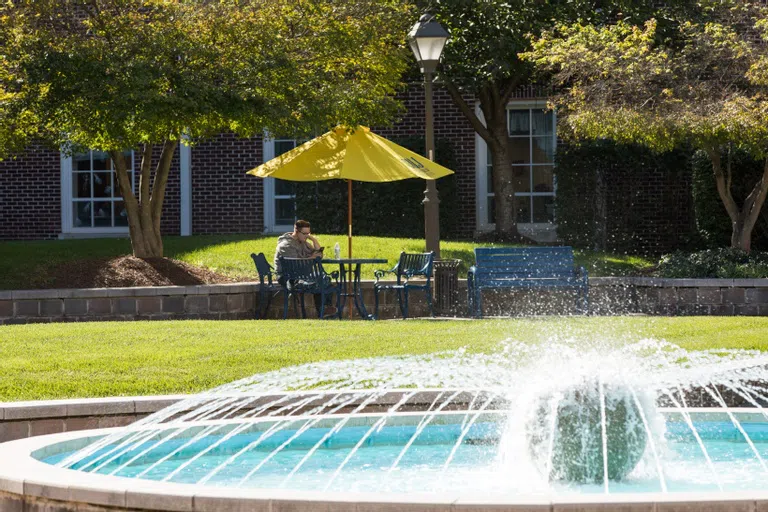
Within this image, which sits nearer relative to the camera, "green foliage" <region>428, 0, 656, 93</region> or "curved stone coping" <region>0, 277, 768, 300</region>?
"curved stone coping" <region>0, 277, 768, 300</region>

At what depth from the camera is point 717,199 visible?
20.6 meters

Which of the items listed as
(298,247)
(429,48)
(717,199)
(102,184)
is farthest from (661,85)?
(102,184)

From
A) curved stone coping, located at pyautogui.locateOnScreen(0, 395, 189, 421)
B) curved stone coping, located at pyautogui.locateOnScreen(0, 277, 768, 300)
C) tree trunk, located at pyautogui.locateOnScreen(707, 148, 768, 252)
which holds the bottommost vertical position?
curved stone coping, located at pyautogui.locateOnScreen(0, 395, 189, 421)

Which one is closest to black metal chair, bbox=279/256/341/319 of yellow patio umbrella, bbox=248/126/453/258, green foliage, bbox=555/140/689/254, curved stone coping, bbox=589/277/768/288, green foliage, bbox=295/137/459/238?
yellow patio umbrella, bbox=248/126/453/258

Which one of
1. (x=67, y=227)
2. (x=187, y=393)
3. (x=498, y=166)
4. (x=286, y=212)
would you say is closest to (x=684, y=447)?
(x=187, y=393)

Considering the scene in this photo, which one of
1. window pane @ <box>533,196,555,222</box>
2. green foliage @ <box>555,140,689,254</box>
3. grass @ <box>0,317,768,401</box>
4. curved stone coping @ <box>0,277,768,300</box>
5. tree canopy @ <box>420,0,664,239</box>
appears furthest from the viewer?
window pane @ <box>533,196,555,222</box>

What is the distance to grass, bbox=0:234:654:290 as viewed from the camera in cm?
1600

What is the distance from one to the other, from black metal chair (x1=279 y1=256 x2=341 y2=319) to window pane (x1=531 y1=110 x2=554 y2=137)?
35.2ft

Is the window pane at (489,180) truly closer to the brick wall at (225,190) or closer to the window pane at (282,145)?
the window pane at (282,145)

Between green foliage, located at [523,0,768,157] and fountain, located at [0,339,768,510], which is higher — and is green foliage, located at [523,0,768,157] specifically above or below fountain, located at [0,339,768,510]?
above

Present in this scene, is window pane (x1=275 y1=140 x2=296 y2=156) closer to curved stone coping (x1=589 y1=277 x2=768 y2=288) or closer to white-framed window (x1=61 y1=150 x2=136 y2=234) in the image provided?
white-framed window (x1=61 y1=150 x2=136 y2=234)

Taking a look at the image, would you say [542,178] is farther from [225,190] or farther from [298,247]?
[298,247]

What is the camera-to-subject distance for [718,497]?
13.8 feet

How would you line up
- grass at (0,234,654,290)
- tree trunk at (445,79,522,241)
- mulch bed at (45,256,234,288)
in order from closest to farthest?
1. mulch bed at (45,256,234,288)
2. grass at (0,234,654,290)
3. tree trunk at (445,79,522,241)
